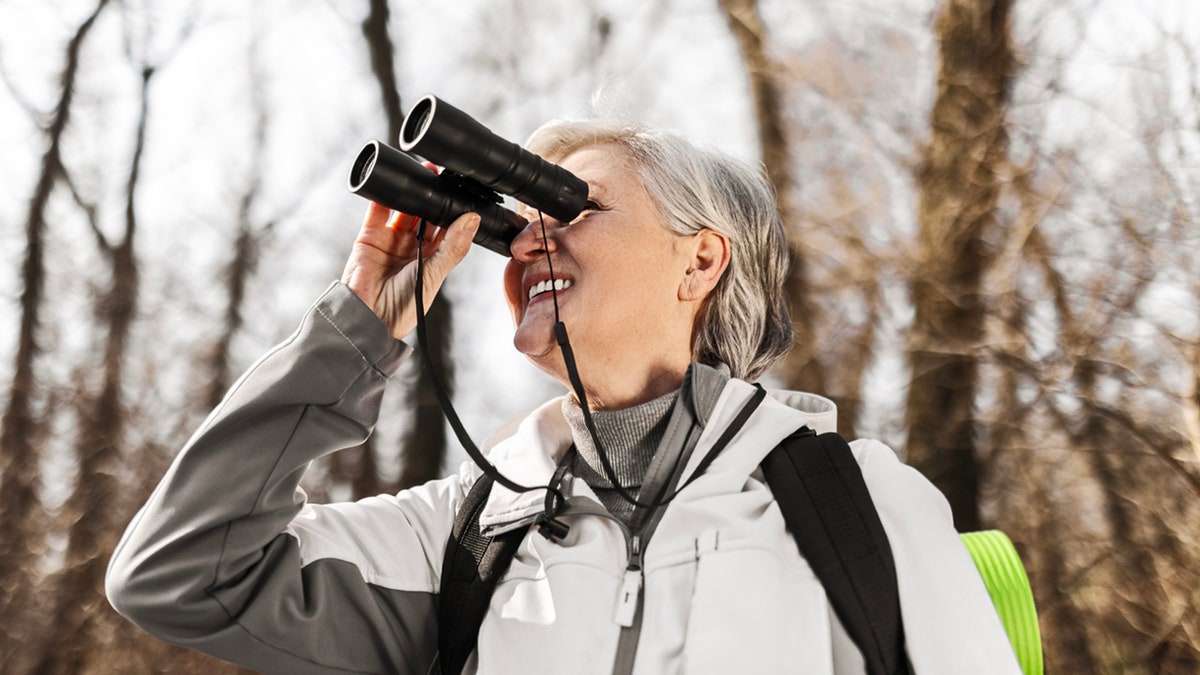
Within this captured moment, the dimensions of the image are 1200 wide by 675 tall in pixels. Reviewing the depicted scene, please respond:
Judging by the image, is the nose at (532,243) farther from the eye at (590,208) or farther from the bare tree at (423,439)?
the bare tree at (423,439)

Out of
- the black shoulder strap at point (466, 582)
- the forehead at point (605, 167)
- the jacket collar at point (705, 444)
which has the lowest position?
the black shoulder strap at point (466, 582)

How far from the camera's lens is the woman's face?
55.2 inches

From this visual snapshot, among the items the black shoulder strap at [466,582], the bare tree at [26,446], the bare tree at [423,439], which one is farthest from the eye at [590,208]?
the bare tree at [26,446]

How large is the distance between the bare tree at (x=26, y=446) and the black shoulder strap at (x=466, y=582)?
2979 millimetres

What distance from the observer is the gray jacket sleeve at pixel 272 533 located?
3.98 ft

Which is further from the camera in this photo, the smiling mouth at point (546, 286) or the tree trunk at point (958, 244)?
the tree trunk at point (958, 244)

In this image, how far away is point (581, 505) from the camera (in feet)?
4.27

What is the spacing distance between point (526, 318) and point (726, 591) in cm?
46

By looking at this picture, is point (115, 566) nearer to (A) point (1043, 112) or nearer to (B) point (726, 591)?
(B) point (726, 591)

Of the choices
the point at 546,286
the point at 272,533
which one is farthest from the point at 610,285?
the point at 272,533

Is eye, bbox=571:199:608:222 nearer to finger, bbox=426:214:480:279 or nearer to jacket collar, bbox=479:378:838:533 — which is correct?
finger, bbox=426:214:480:279

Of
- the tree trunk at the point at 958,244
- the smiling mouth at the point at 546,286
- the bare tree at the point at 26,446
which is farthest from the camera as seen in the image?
the bare tree at the point at 26,446

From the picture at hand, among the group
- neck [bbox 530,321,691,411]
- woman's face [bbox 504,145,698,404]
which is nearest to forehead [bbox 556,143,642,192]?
woman's face [bbox 504,145,698,404]

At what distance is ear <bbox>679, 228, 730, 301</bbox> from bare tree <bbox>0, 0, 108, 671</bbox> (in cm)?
319
